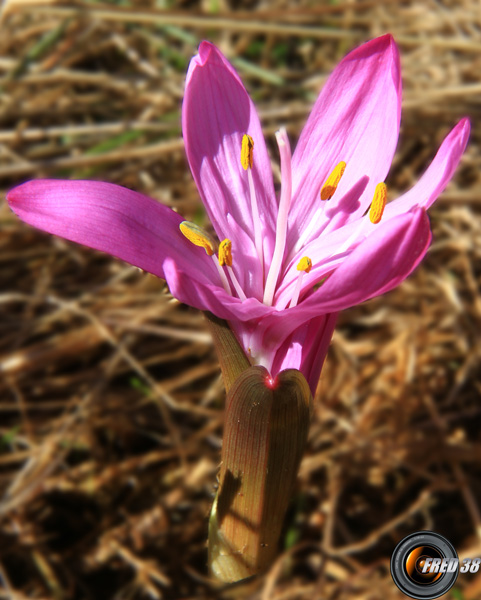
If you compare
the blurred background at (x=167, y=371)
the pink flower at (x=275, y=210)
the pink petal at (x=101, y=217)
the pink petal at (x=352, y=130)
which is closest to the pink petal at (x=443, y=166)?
the pink flower at (x=275, y=210)

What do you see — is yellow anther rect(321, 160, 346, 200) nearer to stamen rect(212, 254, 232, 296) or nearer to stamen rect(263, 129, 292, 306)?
stamen rect(263, 129, 292, 306)

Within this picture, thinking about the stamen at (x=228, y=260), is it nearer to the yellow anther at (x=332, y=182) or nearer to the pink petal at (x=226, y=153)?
the pink petal at (x=226, y=153)

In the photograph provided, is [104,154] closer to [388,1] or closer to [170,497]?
[170,497]

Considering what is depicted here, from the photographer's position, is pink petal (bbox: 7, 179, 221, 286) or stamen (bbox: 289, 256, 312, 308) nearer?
pink petal (bbox: 7, 179, 221, 286)

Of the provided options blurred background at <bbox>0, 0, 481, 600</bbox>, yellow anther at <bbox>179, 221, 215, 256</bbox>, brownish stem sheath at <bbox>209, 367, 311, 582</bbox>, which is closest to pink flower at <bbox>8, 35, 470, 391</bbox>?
yellow anther at <bbox>179, 221, 215, 256</bbox>

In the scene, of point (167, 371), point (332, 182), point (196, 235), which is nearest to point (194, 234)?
point (196, 235)
